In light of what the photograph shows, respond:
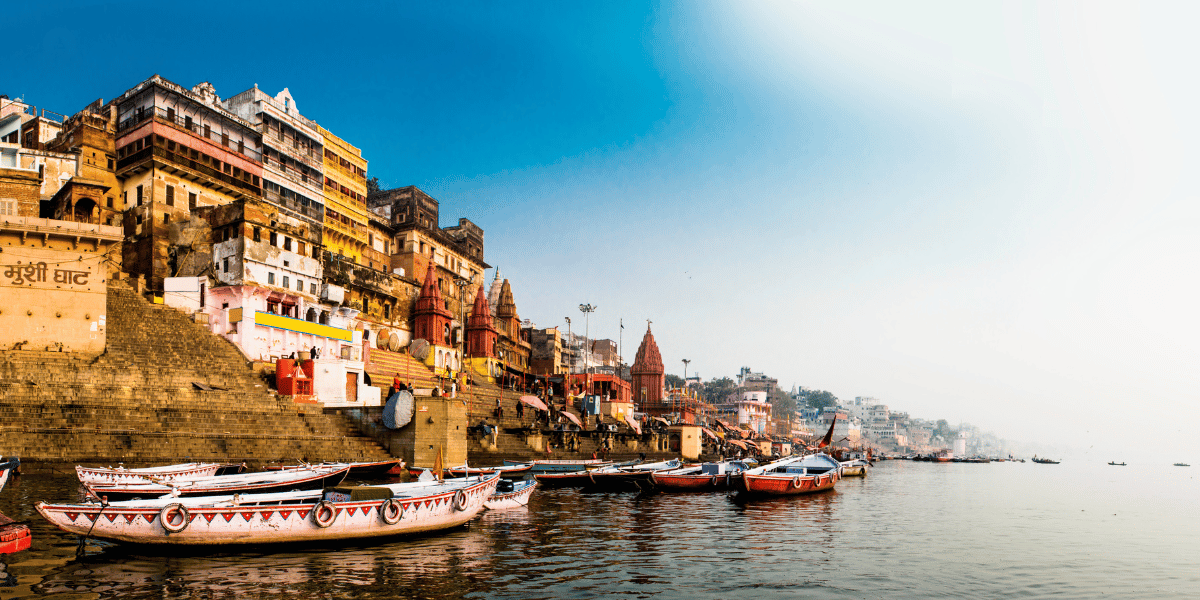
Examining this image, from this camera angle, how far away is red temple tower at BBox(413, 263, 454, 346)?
59312 millimetres

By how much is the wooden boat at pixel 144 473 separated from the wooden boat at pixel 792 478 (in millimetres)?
21514

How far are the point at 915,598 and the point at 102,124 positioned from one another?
161 ft

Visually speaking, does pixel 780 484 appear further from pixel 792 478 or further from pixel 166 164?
pixel 166 164

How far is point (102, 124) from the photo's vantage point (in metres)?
44.4

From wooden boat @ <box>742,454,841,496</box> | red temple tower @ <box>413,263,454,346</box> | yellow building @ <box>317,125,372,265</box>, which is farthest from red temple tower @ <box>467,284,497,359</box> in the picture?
wooden boat @ <box>742,454,841,496</box>

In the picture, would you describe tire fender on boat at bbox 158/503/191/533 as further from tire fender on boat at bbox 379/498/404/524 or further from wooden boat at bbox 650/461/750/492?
wooden boat at bbox 650/461/750/492

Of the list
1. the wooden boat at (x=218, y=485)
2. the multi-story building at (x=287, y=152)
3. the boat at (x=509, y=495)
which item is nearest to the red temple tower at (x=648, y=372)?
the multi-story building at (x=287, y=152)

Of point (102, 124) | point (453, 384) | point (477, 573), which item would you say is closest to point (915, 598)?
point (477, 573)

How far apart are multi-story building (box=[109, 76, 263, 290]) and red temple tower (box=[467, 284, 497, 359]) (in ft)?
68.0

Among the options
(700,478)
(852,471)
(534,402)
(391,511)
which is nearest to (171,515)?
(391,511)

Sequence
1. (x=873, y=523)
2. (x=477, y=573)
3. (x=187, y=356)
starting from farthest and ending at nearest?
(x=187, y=356)
(x=873, y=523)
(x=477, y=573)

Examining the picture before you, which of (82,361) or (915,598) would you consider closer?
(915,598)

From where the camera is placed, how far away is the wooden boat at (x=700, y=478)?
35.7m

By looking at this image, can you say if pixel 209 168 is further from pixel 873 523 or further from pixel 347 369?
pixel 873 523
